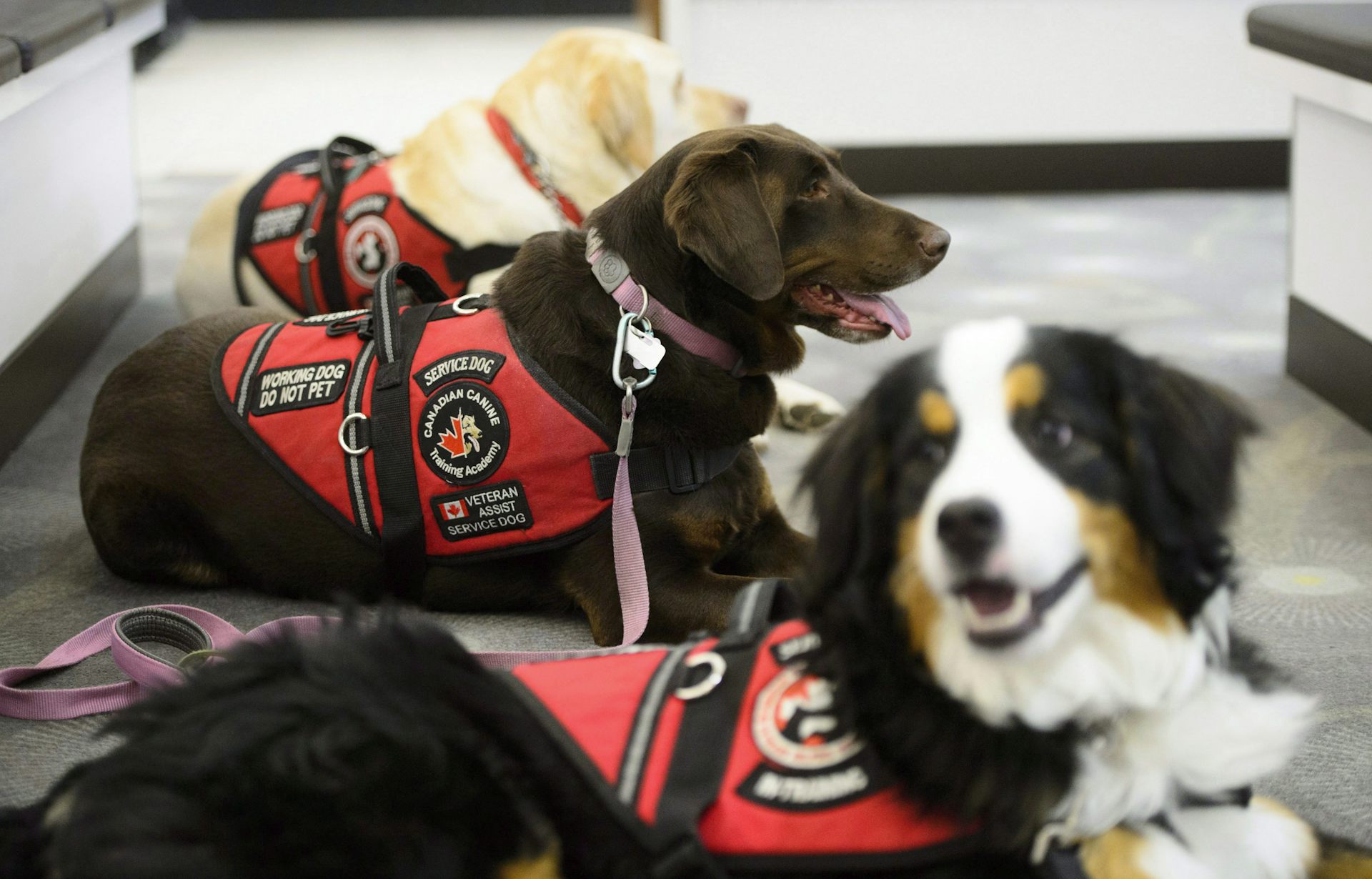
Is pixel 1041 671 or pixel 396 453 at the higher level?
pixel 1041 671

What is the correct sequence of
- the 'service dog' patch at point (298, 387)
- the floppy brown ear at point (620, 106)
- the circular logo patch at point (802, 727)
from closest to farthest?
the circular logo patch at point (802, 727), the 'service dog' patch at point (298, 387), the floppy brown ear at point (620, 106)

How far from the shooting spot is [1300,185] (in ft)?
11.6

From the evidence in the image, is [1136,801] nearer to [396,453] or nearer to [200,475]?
[396,453]

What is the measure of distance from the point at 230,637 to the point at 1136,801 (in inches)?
59.6

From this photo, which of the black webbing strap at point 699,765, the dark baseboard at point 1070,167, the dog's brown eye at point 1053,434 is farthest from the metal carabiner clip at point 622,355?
the dark baseboard at point 1070,167

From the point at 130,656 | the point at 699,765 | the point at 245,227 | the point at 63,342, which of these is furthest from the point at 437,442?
the point at 63,342

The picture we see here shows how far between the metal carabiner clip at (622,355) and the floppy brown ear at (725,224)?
14 cm

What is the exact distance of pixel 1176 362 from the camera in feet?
4.64

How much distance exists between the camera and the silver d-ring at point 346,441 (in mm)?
2211

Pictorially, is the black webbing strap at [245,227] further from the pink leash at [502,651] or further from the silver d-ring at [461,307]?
the pink leash at [502,651]

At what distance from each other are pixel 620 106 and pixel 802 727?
2.27 meters

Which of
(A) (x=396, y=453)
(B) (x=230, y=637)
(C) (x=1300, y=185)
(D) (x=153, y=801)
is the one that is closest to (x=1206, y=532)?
(D) (x=153, y=801)

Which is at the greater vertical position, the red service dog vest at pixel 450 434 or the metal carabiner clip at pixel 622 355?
the metal carabiner clip at pixel 622 355

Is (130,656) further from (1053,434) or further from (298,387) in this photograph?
(1053,434)
